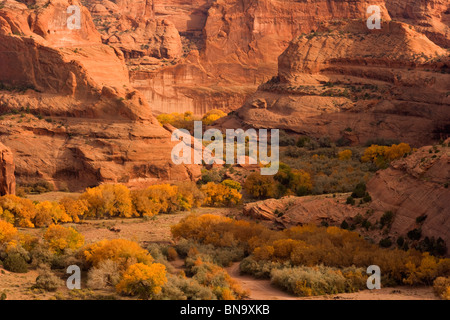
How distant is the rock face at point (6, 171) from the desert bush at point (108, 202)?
4843mm

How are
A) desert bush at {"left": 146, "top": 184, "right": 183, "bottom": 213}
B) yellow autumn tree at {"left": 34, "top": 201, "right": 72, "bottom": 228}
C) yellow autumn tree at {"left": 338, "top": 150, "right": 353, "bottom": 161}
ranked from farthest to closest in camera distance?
yellow autumn tree at {"left": 338, "top": 150, "right": 353, "bottom": 161} → desert bush at {"left": 146, "top": 184, "right": 183, "bottom": 213} → yellow autumn tree at {"left": 34, "top": 201, "right": 72, "bottom": 228}

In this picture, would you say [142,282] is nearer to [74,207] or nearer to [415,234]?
[415,234]

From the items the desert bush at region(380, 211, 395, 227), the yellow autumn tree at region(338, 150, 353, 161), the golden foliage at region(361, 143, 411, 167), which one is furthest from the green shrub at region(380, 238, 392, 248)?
the yellow autumn tree at region(338, 150, 353, 161)

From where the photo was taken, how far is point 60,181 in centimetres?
4984

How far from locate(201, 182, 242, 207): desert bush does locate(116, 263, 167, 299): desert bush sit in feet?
67.3

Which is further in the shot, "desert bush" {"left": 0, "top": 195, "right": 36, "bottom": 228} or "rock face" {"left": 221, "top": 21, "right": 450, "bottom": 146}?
"rock face" {"left": 221, "top": 21, "right": 450, "bottom": 146}

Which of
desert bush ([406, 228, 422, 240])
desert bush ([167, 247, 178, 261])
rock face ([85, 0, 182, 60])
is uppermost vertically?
rock face ([85, 0, 182, 60])

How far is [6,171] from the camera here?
129 ft

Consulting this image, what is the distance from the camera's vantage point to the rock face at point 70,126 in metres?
49.8

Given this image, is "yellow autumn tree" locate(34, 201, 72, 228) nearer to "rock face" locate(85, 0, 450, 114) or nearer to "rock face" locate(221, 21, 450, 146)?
"rock face" locate(221, 21, 450, 146)

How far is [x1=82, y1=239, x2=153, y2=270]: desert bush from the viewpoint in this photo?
30344mm

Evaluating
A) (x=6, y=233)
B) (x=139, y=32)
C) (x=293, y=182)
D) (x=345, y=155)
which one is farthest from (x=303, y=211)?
(x=139, y=32)

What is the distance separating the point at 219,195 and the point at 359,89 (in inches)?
1217

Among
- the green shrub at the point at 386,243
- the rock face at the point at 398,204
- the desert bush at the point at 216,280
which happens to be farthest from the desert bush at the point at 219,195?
the desert bush at the point at 216,280
